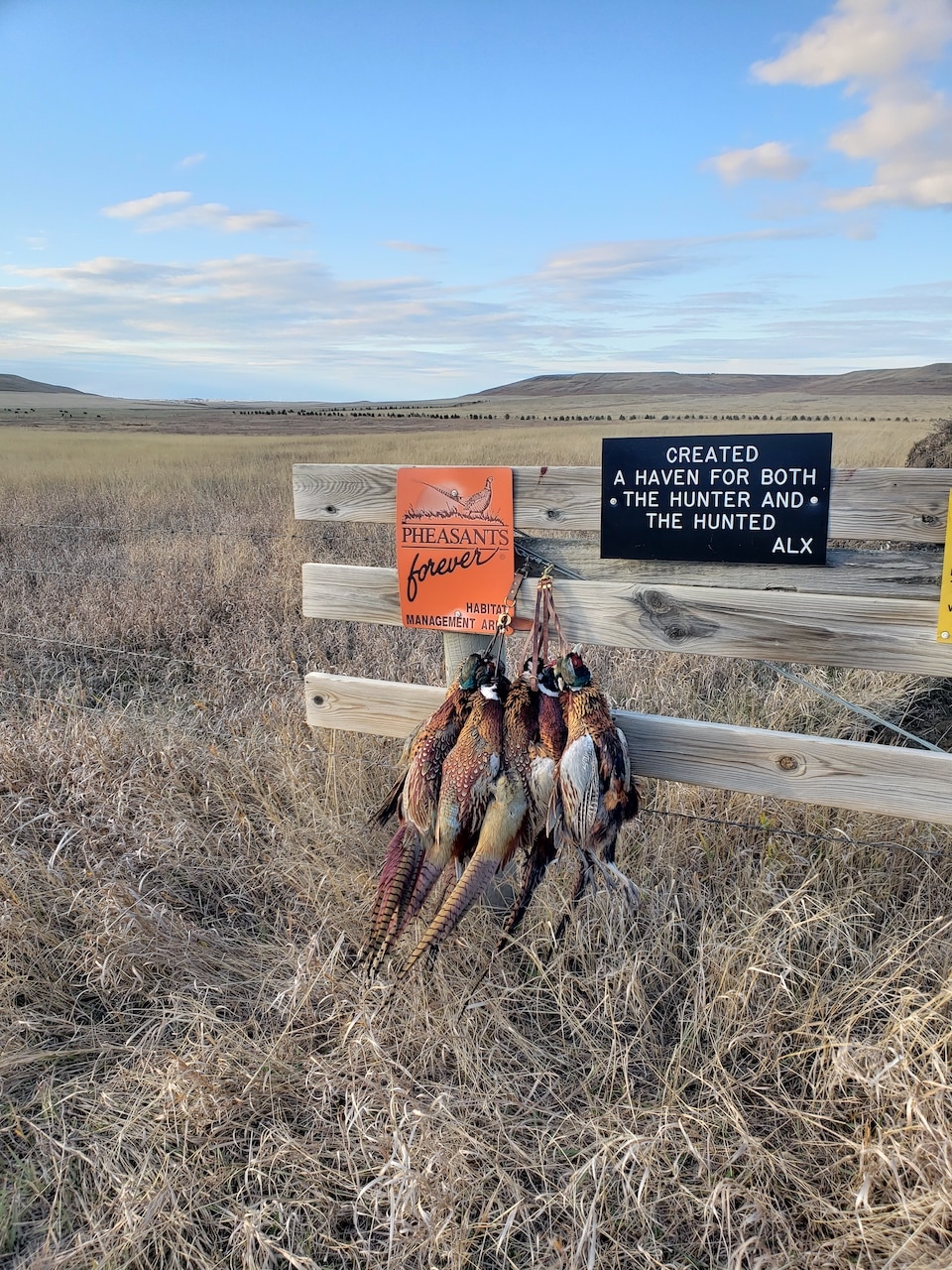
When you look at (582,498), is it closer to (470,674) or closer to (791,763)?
(470,674)

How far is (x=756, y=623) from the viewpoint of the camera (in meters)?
2.47

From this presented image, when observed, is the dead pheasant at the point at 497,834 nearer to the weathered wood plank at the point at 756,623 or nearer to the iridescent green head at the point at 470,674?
the iridescent green head at the point at 470,674

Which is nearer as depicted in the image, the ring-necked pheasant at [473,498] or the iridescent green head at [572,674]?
the iridescent green head at [572,674]

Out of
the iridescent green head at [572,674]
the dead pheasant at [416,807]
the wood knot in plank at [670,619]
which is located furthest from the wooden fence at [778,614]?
the dead pheasant at [416,807]

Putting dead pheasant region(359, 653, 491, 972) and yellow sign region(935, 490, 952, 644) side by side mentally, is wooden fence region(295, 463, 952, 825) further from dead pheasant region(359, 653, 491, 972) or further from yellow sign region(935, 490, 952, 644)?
dead pheasant region(359, 653, 491, 972)

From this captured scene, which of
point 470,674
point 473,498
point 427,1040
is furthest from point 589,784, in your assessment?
point 473,498

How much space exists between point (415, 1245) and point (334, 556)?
24.2ft

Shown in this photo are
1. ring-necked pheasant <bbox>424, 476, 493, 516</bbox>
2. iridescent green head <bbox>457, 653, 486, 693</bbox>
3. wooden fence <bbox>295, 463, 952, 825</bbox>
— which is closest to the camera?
wooden fence <bbox>295, 463, 952, 825</bbox>

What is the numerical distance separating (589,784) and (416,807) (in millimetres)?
487

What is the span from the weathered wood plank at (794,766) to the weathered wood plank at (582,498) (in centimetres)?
62

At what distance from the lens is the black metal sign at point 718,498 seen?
90.7 inches

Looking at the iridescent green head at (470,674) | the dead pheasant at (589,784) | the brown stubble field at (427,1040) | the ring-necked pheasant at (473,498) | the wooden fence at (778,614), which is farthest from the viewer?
the ring-necked pheasant at (473,498)

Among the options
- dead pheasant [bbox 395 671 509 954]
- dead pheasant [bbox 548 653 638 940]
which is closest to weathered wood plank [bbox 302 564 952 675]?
dead pheasant [bbox 548 653 638 940]

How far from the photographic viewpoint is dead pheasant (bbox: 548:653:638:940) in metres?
2.17
